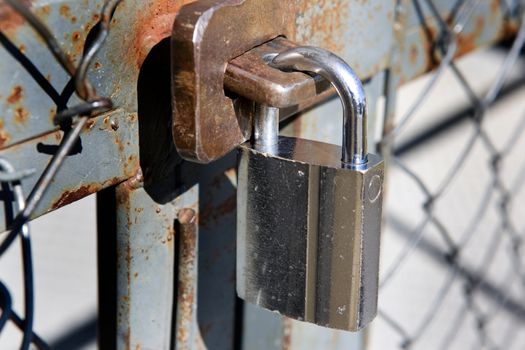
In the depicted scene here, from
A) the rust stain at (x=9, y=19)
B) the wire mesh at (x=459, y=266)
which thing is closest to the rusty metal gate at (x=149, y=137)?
the rust stain at (x=9, y=19)

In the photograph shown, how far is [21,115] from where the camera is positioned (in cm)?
43

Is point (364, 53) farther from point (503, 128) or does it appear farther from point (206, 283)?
point (503, 128)

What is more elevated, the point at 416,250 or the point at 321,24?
the point at 321,24

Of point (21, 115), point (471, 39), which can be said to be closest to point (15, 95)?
point (21, 115)

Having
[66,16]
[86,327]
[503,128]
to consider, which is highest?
[66,16]

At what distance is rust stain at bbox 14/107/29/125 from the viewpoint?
0.43 metres

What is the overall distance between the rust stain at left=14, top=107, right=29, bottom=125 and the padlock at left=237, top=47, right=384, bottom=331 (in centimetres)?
14

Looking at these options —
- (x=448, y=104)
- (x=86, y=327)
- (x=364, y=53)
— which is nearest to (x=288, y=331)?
(x=364, y=53)

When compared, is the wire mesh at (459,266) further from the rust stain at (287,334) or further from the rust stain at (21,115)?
the rust stain at (21,115)

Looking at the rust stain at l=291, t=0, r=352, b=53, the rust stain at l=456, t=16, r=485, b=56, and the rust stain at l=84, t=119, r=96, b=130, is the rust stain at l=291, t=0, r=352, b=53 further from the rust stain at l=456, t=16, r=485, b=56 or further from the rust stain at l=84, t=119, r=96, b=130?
the rust stain at l=456, t=16, r=485, b=56

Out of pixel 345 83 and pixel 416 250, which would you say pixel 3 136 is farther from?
pixel 416 250

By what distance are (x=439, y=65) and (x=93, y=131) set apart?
47 centimetres

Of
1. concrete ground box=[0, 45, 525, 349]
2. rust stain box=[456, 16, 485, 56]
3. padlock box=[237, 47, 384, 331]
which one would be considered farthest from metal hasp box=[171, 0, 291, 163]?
concrete ground box=[0, 45, 525, 349]

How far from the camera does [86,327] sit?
1.50 metres
